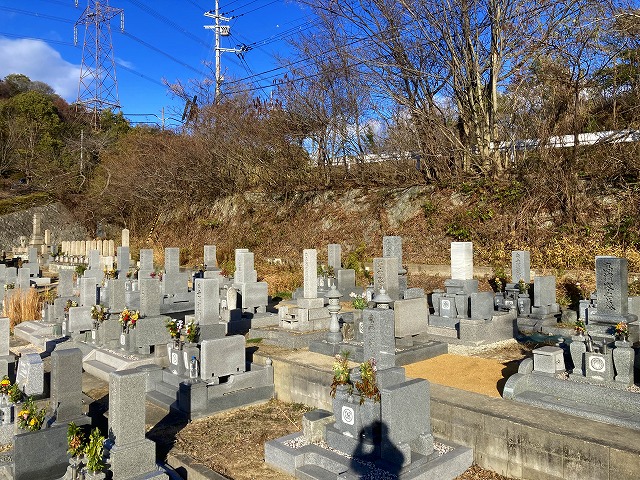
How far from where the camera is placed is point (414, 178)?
73.3 feet

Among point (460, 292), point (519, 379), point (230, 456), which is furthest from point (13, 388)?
point (460, 292)

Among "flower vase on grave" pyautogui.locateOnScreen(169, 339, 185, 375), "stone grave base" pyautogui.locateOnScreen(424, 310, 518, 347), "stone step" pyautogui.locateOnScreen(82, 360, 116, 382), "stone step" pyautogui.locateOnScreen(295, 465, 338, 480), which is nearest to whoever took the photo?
"stone step" pyautogui.locateOnScreen(295, 465, 338, 480)

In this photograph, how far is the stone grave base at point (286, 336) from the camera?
1078 cm

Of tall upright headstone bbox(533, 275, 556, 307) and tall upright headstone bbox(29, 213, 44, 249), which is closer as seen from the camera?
tall upright headstone bbox(533, 275, 556, 307)

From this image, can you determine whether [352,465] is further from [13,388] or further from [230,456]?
[13,388]

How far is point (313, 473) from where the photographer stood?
5.51 m

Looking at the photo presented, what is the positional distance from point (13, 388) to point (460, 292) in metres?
9.34

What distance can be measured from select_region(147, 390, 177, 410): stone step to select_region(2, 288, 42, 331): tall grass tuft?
27.1 feet

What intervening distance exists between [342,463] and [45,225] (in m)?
35.9

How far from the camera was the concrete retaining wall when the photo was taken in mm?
4887

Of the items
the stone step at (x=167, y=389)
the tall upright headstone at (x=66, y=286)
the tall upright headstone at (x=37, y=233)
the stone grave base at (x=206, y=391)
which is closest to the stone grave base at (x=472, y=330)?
the stone grave base at (x=206, y=391)

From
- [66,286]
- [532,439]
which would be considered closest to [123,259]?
[66,286]

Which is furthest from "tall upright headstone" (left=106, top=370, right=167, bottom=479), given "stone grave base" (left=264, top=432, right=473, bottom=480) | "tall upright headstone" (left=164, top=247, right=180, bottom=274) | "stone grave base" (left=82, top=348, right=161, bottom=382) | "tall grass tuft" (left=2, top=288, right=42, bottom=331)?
Result: "tall upright headstone" (left=164, top=247, right=180, bottom=274)

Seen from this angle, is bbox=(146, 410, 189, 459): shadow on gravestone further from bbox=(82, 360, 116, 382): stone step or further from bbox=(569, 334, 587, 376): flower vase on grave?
bbox=(569, 334, 587, 376): flower vase on grave
